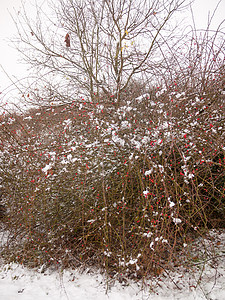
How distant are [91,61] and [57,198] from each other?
3.15 metres

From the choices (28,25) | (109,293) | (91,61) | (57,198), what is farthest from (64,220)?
(28,25)

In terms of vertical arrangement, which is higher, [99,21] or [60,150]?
[99,21]

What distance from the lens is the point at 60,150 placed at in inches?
104

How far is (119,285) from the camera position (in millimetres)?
2158

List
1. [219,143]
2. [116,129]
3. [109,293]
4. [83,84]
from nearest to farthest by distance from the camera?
[219,143], [109,293], [116,129], [83,84]

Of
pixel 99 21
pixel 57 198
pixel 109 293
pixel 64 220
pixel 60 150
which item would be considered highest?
pixel 99 21

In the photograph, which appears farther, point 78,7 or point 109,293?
point 78,7

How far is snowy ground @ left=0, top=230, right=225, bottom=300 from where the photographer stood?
1890mm

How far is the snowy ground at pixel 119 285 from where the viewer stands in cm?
189

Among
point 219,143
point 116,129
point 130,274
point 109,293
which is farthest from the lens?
point 116,129

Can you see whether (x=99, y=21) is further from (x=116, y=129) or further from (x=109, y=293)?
(x=109, y=293)

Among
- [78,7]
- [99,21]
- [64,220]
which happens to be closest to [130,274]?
[64,220]

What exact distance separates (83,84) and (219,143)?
3466 mm

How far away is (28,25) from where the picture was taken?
452 centimetres
